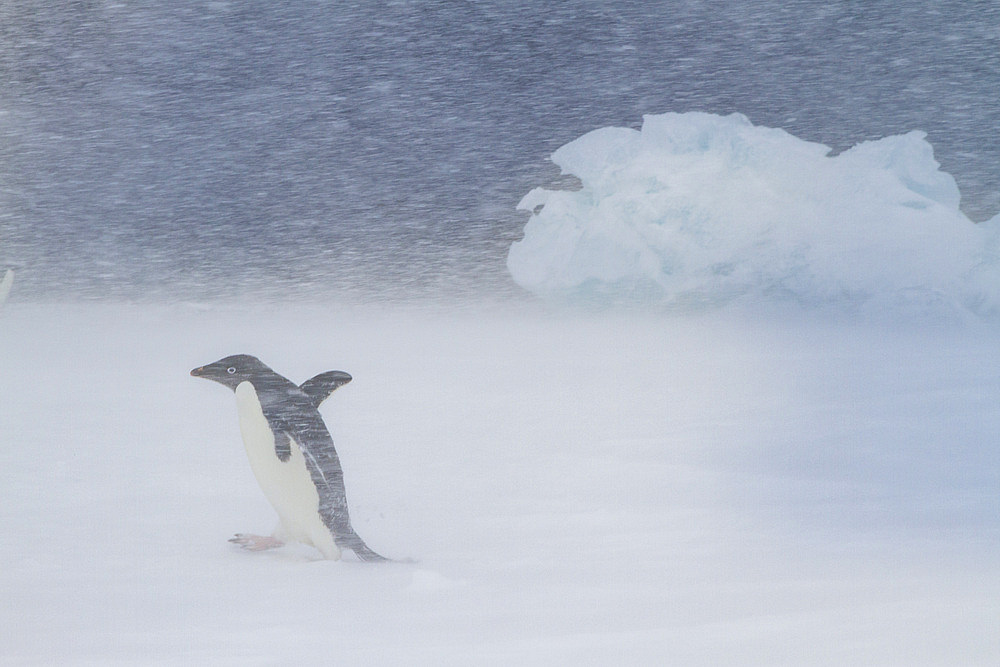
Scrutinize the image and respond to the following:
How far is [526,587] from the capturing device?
4.57 ft

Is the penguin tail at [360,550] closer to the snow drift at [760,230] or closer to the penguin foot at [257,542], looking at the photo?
the penguin foot at [257,542]

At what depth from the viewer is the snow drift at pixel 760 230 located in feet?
5.28

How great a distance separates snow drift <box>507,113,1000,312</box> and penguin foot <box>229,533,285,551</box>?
63 centimetres

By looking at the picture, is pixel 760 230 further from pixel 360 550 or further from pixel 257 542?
pixel 257 542


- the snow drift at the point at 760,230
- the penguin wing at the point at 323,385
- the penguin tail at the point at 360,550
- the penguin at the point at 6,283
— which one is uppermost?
the snow drift at the point at 760,230

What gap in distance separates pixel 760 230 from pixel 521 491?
25.1 inches

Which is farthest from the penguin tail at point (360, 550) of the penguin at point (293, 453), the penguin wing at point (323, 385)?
the penguin wing at point (323, 385)

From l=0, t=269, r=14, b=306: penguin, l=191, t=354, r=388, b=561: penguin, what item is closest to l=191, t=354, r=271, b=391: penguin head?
l=191, t=354, r=388, b=561: penguin

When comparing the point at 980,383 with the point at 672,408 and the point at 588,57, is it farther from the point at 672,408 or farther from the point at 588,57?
the point at 588,57

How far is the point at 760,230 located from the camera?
5.34 ft

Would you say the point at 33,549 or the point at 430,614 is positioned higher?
the point at 33,549

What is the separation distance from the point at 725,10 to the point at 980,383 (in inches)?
32.4

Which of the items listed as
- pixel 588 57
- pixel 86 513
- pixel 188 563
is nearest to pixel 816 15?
pixel 588 57

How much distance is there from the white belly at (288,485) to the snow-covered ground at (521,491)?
0.04 metres
